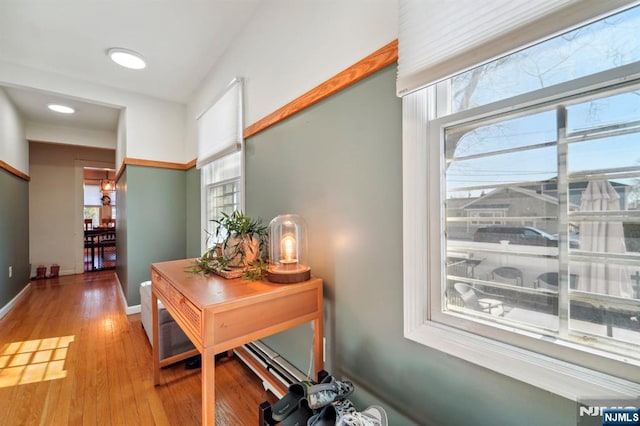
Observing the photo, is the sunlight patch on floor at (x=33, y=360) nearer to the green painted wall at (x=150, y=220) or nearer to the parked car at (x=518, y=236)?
the green painted wall at (x=150, y=220)

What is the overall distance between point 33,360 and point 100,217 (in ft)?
26.8

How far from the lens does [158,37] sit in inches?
86.4

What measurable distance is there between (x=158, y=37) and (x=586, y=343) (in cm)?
317

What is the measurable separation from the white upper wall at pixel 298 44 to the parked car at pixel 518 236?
86 centimetres

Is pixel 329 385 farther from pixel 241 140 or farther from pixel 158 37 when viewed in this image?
pixel 158 37

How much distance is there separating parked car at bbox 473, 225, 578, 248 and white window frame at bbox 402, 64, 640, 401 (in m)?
0.14

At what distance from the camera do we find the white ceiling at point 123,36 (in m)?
1.88

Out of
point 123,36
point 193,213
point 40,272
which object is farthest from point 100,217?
point 123,36

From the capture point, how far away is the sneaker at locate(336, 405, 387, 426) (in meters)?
0.86

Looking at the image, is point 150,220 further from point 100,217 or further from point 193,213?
point 100,217

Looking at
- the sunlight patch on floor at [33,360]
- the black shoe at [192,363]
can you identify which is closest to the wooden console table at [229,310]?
the black shoe at [192,363]

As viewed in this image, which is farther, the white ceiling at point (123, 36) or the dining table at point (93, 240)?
the dining table at point (93, 240)

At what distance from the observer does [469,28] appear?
0.82 m

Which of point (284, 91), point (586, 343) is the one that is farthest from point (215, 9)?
point (586, 343)
